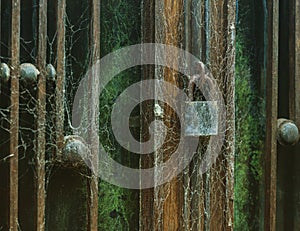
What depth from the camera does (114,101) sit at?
4.37 ft

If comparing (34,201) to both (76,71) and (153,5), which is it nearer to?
(76,71)

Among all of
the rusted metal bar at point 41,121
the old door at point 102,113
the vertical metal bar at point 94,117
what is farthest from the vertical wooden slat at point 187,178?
the rusted metal bar at point 41,121

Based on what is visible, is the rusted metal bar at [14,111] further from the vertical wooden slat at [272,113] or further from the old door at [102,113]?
the vertical wooden slat at [272,113]

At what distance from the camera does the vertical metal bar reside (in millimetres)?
1207

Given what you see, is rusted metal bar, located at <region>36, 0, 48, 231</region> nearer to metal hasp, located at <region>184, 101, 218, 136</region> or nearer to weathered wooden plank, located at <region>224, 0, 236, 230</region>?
metal hasp, located at <region>184, 101, 218, 136</region>

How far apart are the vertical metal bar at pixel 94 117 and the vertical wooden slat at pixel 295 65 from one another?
53 cm

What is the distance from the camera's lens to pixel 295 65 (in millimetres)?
1372

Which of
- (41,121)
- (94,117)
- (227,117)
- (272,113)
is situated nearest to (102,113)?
(94,117)

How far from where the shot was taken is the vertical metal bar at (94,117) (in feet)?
3.96

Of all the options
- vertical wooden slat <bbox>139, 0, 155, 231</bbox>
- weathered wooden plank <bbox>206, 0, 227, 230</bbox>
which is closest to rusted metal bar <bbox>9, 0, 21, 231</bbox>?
vertical wooden slat <bbox>139, 0, 155, 231</bbox>

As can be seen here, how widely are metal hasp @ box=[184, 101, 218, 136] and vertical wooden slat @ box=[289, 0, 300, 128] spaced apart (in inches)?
9.8

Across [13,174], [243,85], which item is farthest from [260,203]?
[13,174]

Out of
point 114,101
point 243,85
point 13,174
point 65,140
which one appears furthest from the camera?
point 243,85

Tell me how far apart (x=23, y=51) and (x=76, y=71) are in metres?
0.14
